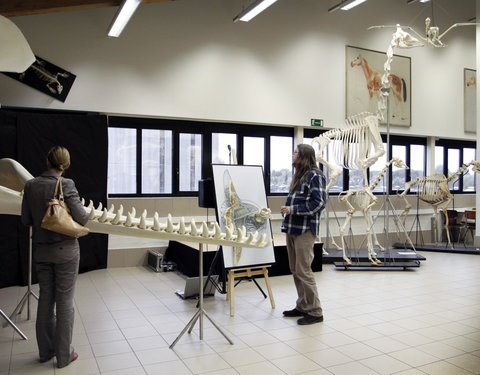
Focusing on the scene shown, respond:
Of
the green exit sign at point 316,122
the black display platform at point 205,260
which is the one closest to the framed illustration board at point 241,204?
the black display platform at point 205,260

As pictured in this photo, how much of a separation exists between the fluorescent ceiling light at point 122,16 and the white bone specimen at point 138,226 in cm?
332

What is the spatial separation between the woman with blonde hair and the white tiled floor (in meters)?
0.28

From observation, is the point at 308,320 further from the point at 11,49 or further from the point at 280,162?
the point at 280,162

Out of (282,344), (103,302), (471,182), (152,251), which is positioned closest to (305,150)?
(282,344)

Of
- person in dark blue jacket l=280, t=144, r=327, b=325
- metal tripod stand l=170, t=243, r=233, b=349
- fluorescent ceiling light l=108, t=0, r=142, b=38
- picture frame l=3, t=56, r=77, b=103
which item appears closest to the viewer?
metal tripod stand l=170, t=243, r=233, b=349

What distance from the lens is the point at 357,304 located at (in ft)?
17.6

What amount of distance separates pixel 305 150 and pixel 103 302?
3.06 m

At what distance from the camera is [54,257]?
3295 millimetres

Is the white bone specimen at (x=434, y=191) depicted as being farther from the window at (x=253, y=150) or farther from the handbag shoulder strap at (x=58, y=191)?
the handbag shoulder strap at (x=58, y=191)

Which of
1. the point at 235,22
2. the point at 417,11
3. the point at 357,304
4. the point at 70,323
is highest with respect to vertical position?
the point at 417,11

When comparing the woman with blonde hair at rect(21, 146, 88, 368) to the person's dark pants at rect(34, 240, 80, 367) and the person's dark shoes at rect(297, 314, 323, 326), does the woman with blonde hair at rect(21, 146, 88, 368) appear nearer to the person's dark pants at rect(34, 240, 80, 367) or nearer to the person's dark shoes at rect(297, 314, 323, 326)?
the person's dark pants at rect(34, 240, 80, 367)

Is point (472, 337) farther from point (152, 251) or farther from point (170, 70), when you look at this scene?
point (170, 70)

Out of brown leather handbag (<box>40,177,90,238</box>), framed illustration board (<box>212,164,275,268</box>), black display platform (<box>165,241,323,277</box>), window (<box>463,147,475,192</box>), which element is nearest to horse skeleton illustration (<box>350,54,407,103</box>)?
window (<box>463,147,475,192</box>)

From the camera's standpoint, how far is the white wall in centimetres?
715
